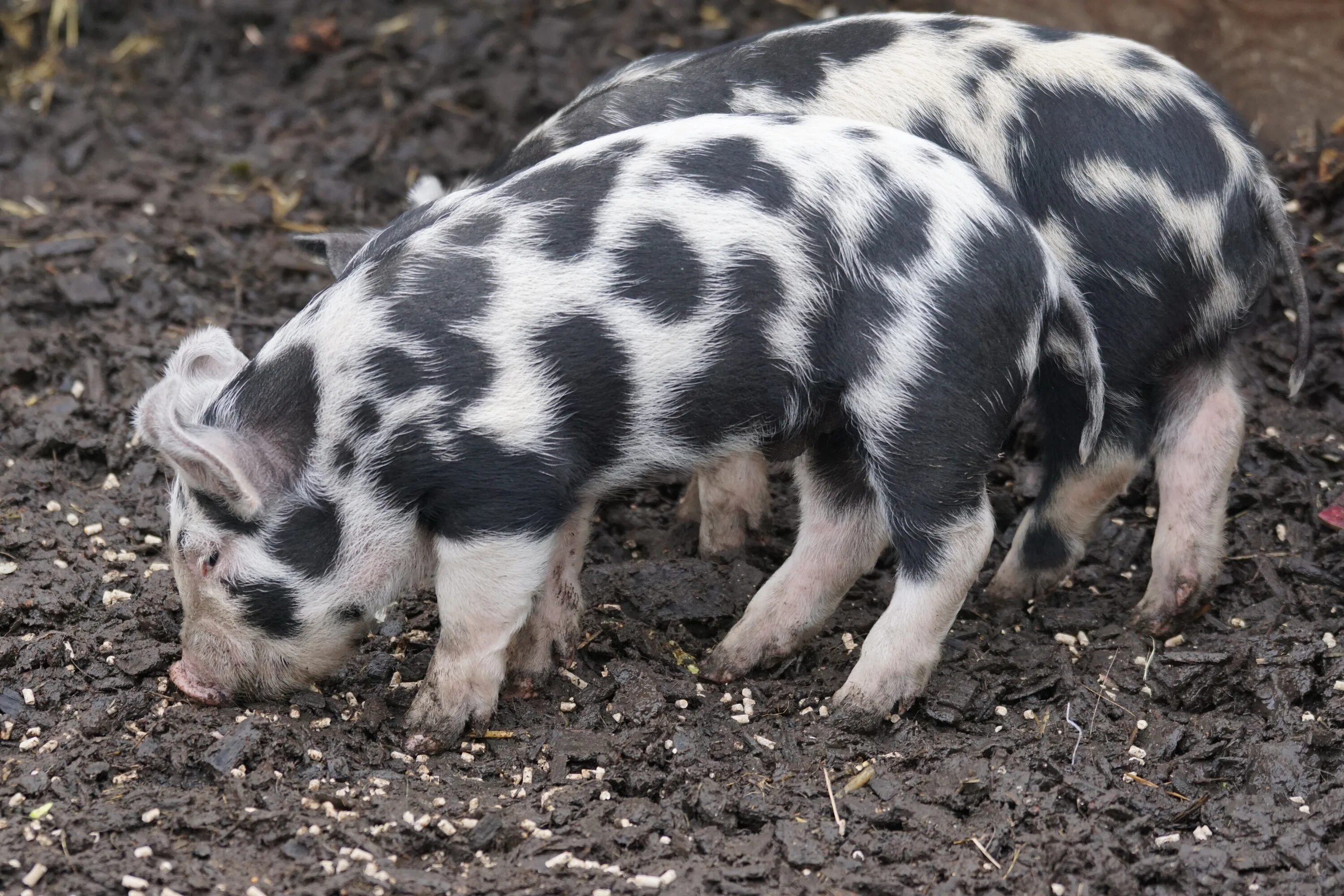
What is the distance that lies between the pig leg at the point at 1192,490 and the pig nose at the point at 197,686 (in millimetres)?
2758

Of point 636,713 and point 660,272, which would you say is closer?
point 660,272

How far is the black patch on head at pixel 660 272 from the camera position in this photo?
4.21 meters

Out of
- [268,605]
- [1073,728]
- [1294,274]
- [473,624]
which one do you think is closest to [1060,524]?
[1073,728]

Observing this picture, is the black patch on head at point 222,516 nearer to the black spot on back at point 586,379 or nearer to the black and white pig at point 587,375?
the black and white pig at point 587,375

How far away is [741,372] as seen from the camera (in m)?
4.29

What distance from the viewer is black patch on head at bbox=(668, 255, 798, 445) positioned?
4246 millimetres

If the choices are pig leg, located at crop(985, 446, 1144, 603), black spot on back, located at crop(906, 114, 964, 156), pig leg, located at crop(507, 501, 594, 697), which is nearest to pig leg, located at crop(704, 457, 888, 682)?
pig leg, located at crop(507, 501, 594, 697)

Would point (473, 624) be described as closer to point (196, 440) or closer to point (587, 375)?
point (587, 375)

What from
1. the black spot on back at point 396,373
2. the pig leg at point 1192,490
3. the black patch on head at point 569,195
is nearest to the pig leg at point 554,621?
the black spot on back at point 396,373

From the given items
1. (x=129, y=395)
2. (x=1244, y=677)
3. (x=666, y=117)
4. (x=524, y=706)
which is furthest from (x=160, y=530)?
(x=1244, y=677)

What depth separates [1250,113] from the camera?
7.05 metres

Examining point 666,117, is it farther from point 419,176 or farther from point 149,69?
point 149,69

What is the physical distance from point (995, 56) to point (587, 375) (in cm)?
169

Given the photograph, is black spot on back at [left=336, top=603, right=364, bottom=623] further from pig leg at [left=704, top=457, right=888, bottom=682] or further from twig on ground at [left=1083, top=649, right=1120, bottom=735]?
twig on ground at [left=1083, top=649, right=1120, bottom=735]
